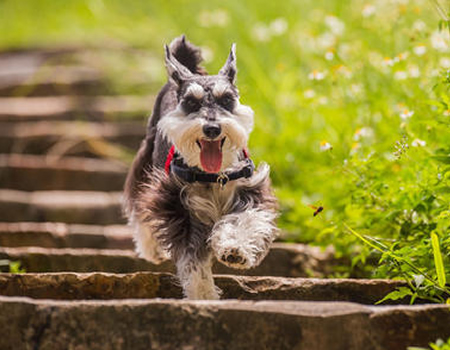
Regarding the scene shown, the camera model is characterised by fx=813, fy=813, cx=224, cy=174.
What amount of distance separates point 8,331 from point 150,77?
655cm

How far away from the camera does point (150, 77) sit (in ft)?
28.7

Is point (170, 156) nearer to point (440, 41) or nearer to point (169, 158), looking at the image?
point (169, 158)

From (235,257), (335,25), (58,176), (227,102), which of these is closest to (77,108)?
(58,176)

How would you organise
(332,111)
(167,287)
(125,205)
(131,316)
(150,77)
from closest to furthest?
(131,316)
(167,287)
(125,205)
(332,111)
(150,77)

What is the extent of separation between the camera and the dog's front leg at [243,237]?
3051 millimetres

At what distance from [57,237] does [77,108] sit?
3.71 meters

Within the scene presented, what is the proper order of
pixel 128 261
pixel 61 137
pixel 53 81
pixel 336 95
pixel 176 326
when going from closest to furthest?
pixel 176 326 → pixel 128 261 → pixel 336 95 → pixel 61 137 → pixel 53 81

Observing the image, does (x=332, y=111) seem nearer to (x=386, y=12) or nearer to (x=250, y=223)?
(x=386, y=12)

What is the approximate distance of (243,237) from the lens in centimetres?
312

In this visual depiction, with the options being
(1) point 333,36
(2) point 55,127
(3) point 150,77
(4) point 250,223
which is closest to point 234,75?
(4) point 250,223

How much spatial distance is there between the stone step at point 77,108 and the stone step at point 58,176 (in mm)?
1489

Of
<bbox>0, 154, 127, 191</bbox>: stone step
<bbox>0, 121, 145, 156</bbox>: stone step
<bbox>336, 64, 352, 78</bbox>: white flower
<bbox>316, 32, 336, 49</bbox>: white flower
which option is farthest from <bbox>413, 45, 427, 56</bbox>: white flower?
<bbox>0, 121, 145, 156</bbox>: stone step

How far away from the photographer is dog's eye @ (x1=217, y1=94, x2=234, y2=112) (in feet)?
10.5

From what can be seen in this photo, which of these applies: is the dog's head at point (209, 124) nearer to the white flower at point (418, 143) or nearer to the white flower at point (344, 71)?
the white flower at point (418, 143)
